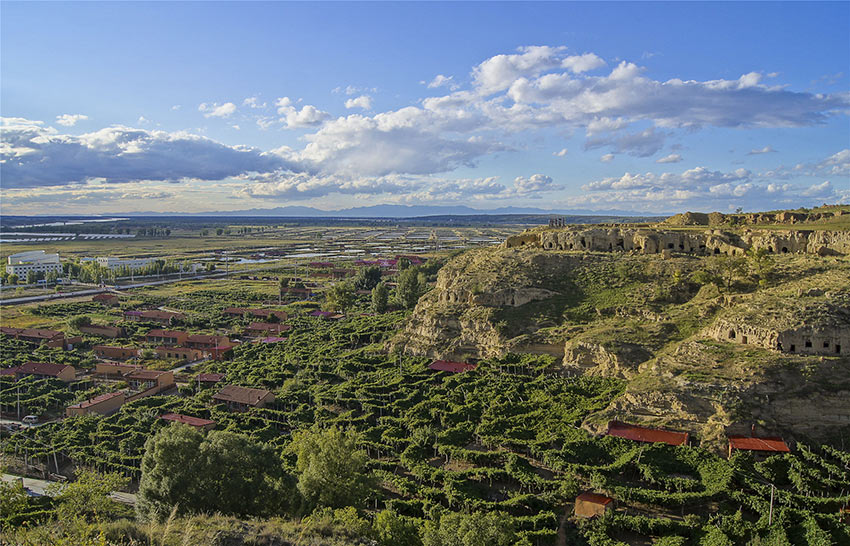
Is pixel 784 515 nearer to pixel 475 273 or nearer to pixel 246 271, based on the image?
pixel 475 273

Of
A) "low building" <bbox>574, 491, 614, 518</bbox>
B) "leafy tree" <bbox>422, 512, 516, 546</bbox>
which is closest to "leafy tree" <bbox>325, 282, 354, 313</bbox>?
"low building" <bbox>574, 491, 614, 518</bbox>

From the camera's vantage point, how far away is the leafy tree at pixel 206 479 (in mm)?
23344

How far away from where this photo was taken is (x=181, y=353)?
59.0 m

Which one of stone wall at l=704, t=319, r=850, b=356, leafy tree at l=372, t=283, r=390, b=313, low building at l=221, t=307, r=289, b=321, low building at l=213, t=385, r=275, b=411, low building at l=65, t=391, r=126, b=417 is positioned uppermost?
stone wall at l=704, t=319, r=850, b=356

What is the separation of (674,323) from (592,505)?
19.8 metres

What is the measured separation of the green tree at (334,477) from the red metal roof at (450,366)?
58.8 ft

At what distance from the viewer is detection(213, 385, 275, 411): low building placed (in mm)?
41438

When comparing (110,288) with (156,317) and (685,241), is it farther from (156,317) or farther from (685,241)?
(685,241)

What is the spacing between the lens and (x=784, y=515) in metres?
22.7

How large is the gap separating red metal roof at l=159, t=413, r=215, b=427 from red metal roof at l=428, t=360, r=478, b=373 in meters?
17.3

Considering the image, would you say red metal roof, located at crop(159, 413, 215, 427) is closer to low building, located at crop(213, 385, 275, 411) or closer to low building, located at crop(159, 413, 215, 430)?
low building, located at crop(159, 413, 215, 430)

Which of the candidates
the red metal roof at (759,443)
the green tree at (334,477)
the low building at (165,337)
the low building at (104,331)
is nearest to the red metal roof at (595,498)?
the red metal roof at (759,443)

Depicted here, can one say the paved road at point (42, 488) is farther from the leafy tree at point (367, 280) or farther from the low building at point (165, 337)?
the leafy tree at point (367, 280)

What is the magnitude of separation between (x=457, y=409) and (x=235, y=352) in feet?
103
